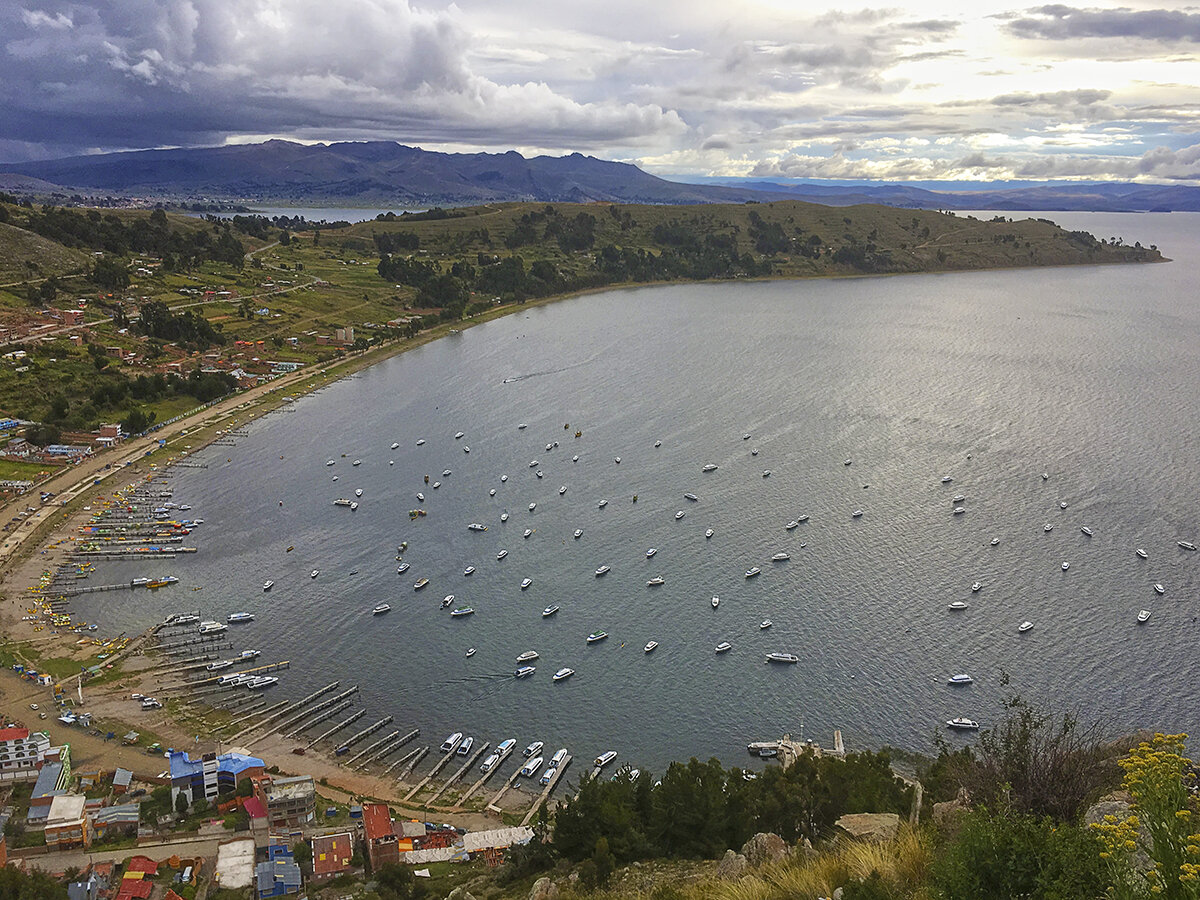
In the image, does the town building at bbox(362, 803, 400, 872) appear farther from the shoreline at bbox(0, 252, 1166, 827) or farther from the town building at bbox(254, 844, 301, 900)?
→ the shoreline at bbox(0, 252, 1166, 827)

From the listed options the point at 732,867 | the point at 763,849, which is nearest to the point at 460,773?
the point at 763,849

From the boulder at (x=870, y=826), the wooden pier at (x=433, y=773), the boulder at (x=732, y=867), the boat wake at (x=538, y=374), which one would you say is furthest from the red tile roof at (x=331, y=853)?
the boat wake at (x=538, y=374)

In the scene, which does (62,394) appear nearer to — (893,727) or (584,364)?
(584,364)

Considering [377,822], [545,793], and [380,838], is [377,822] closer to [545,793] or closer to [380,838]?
[380,838]

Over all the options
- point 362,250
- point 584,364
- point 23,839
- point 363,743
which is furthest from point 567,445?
point 362,250

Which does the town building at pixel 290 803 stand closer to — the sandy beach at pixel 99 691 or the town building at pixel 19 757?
the sandy beach at pixel 99 691
